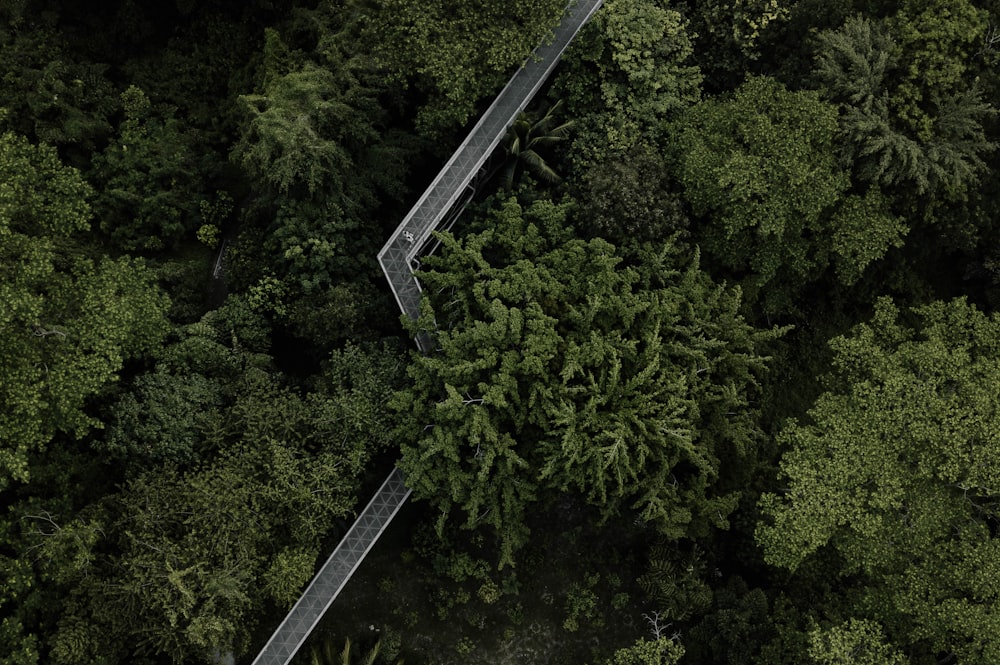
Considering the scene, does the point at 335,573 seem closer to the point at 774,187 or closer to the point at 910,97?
the point at 774,187

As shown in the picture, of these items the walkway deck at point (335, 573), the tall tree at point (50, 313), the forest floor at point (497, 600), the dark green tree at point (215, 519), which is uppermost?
the tall tree at point (50, 313)

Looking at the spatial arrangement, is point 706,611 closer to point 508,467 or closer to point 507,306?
point 508,467

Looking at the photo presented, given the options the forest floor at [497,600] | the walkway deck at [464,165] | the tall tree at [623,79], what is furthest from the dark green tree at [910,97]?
the forest floor at [497,600]

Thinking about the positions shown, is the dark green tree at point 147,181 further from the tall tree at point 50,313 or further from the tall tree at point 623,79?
the tall tree at point 623,79

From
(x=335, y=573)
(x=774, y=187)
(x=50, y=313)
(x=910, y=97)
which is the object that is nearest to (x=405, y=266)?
(x=335, y=573)

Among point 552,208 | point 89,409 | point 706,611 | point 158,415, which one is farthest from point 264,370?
point 706,611

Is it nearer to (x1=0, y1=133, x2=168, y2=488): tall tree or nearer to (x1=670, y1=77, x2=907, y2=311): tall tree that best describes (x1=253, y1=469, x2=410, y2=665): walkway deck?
(x1=0, y1=133, x2=168, y2=488): tall tree
